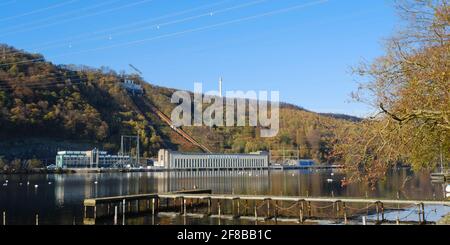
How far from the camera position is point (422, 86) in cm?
914

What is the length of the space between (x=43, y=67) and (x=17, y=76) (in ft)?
73.8

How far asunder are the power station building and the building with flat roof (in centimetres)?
1372

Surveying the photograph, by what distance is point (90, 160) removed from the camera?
476 ft

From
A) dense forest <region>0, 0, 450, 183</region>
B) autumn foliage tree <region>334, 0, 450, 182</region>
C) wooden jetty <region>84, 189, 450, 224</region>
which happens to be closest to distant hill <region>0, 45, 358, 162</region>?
dense forest <region>0, 0, 450, 183</region>

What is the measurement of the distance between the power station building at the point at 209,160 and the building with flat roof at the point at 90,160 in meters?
13.7

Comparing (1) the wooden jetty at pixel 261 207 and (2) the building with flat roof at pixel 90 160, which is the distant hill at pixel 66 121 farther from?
(1) the wooden jetty at pixel 261 207

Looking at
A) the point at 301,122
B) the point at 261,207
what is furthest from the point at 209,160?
the point at 261,207

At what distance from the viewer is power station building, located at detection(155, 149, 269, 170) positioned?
6457 inches

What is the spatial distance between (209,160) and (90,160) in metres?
48.3

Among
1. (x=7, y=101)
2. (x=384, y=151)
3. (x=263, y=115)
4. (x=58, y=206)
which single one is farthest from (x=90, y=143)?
(x=384, y=151)

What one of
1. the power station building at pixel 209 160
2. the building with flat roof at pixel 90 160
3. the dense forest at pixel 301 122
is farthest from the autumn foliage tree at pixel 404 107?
the power station building at pixel 209 160
